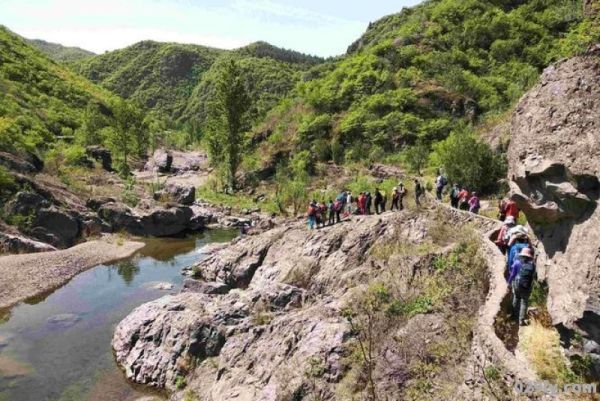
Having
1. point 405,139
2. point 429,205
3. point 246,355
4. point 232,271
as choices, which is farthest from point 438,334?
point 405,139

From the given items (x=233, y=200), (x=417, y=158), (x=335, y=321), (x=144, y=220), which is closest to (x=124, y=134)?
(x=233, y=200)

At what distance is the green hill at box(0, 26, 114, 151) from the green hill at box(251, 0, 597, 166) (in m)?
42.3

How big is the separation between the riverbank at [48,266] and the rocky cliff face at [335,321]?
1236cm

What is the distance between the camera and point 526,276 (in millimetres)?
12281

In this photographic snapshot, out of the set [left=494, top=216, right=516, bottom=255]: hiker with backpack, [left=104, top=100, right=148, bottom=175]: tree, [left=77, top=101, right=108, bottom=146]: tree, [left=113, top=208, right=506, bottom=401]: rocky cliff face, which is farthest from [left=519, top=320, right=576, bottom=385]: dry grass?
[left=77, top=101, right=108, bottom=146]: tree

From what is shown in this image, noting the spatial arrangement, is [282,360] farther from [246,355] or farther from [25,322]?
[25,322]

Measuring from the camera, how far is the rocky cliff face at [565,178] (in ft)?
38.0

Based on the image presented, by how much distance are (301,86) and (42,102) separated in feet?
201

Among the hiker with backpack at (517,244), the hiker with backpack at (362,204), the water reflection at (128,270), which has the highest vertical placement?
the hiker with backpack at (517,244)

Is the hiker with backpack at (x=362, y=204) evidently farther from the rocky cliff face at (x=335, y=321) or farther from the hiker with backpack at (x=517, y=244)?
the hiker with backpack at (x=517, y=244)

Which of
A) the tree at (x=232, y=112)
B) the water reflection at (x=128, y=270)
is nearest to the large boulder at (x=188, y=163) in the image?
the tree at (x=232, y=112)

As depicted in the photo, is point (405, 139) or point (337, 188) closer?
point (337, 188)

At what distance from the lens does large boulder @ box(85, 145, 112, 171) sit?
293 feet

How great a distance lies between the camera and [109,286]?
3728cm
